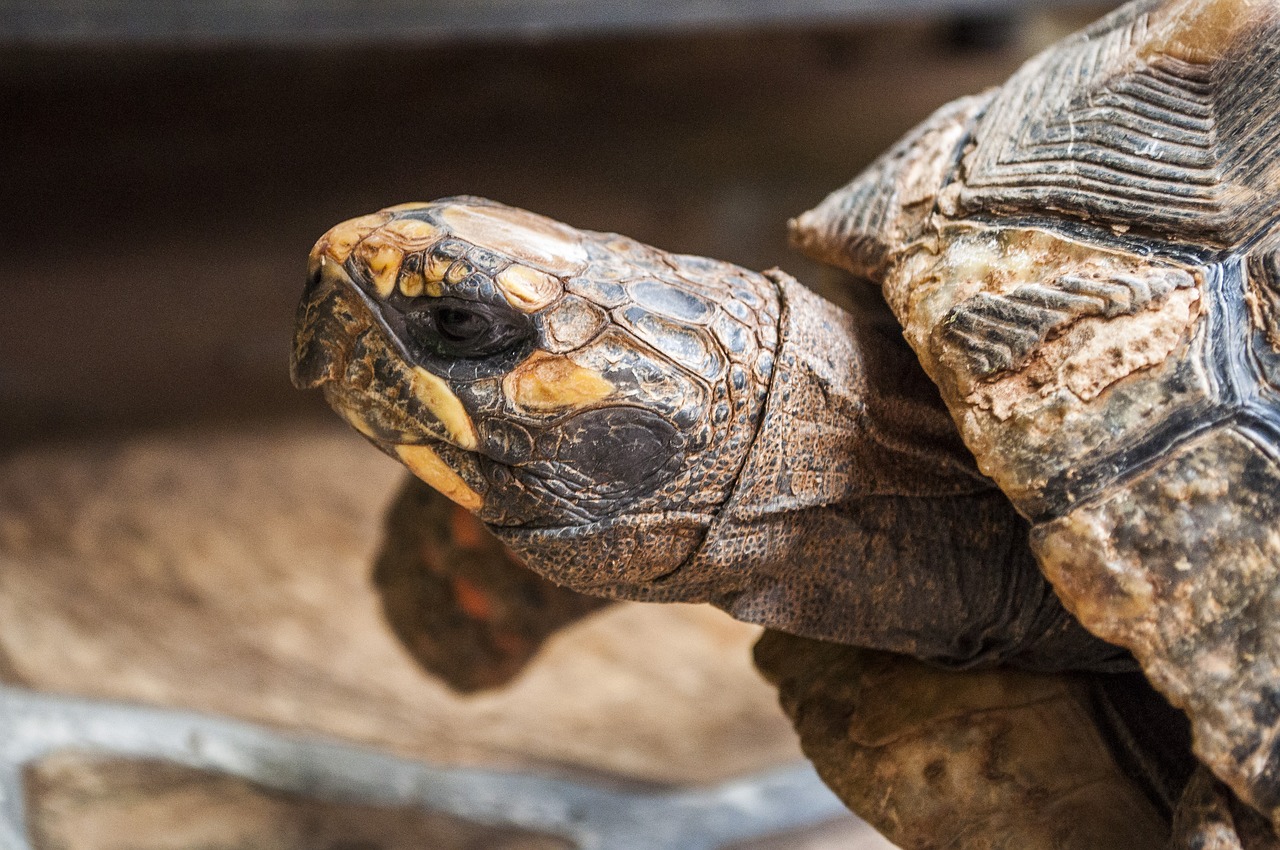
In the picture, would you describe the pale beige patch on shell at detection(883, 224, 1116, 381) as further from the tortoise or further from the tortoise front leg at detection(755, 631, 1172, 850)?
the tortoise front leg at detection(755, 631, 1172, 850)

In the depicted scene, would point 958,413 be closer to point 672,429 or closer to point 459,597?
point 672,429

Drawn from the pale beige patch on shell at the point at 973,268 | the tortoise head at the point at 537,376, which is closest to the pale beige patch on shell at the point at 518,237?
the tortoise head at the point at 537,376

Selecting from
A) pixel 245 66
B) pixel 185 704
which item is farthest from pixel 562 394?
pixel 245 66

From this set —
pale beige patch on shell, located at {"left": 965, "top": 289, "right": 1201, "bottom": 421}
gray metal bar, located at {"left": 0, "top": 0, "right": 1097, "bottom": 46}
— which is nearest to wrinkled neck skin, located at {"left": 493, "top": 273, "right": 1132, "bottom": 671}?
pale beige patch on shell, located at {"left": 965, "top": 289, "right": 1201, "bottom": 421}

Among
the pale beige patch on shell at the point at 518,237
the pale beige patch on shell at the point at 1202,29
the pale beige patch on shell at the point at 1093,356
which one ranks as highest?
the pale beige patch on shell at the point at 1202,29

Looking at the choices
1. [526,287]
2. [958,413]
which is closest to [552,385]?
[526,287]

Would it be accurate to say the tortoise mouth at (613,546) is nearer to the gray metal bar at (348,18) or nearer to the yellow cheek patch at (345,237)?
the yellow cheek patch at (345,237)
